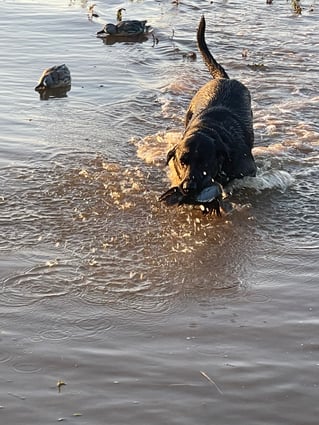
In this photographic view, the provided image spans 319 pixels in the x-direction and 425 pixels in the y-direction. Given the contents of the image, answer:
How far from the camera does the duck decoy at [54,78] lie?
8.31 meters

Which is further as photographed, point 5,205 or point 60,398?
point 5,205

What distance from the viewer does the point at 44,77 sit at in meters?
8.40

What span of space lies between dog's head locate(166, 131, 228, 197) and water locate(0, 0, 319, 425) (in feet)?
0.80

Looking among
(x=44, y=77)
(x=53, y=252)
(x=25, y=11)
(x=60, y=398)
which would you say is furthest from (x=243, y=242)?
(x=25, y=11)

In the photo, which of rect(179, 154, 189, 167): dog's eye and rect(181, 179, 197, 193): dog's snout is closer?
rect(181, 179, 197, 193): dog's snout

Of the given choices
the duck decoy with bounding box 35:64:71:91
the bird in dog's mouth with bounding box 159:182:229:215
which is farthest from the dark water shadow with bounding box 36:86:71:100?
the bird in dog's mouth with bounding box 159:182:229:215

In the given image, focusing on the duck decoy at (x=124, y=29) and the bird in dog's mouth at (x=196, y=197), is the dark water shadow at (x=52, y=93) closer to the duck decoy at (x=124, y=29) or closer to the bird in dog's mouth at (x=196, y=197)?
the duck decoy at (x=124, y=29)

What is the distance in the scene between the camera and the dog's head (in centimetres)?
553

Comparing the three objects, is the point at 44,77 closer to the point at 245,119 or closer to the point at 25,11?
the point at 245,119

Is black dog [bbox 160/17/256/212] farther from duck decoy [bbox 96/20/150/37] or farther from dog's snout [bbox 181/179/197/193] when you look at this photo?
duck decoy [bbox 96/20/150/37]

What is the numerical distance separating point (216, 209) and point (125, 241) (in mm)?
→ 814

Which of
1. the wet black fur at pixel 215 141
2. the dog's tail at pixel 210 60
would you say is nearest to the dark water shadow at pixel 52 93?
the dog's tail at pixel 210 60

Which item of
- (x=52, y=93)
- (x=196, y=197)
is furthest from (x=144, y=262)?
(x=52, y=93)

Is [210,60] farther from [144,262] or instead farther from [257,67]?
[144,262]
